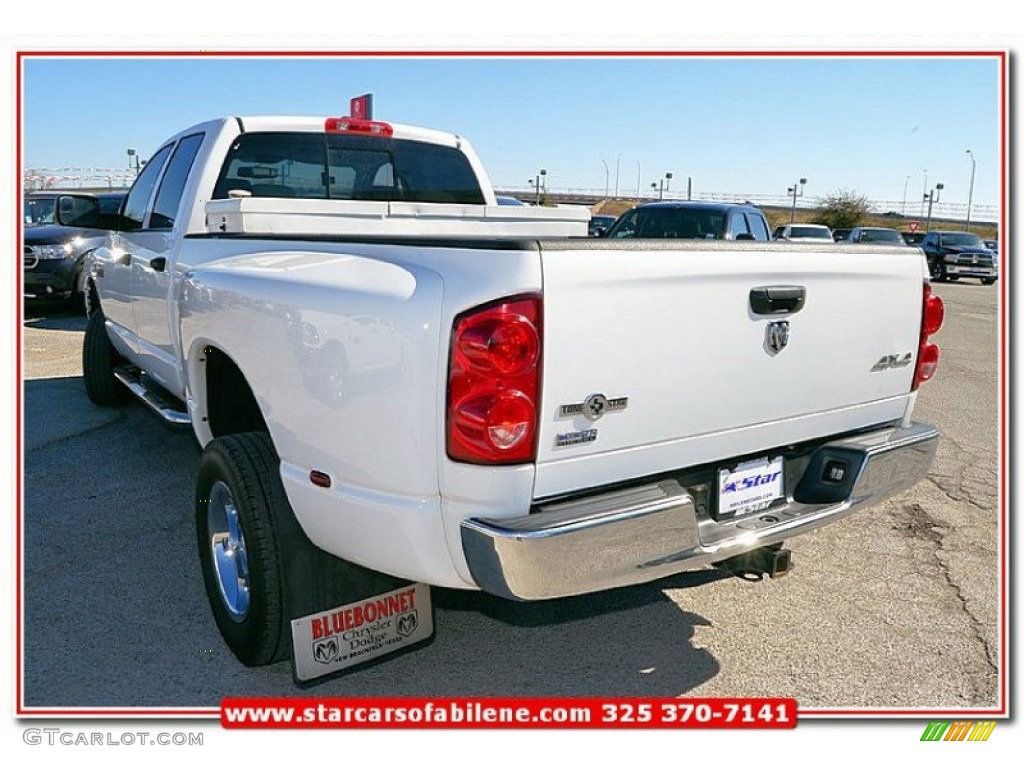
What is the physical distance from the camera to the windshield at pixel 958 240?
27.2 metres

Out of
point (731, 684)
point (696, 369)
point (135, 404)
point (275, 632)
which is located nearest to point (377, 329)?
point (696, 369)

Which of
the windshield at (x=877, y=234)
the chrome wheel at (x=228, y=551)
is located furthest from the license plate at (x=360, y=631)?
the windshield at (x=877, y=234)

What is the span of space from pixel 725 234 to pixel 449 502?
9131 mm

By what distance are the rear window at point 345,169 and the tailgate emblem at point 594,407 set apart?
2.83 metres

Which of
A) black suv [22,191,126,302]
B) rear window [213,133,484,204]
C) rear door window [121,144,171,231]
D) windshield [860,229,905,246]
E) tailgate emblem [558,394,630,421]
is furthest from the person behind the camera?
windshield [860,229,905,246]

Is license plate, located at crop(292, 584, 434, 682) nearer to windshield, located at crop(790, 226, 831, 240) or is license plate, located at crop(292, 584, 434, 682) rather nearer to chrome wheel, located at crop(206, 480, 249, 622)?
chrome wheel, located at crop(206, 480, 249, 622)

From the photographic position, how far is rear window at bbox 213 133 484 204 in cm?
477

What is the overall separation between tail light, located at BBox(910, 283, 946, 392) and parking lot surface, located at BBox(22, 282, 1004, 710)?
101 cm

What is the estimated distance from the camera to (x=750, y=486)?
3.13 metres

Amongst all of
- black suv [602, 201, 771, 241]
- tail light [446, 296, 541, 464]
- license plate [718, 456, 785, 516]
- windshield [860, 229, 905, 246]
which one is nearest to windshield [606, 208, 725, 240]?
black suv [602, 201, 771, 241]

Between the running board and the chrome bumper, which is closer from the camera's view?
the chrome bumper

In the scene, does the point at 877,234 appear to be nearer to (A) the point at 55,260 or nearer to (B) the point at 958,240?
(B) the point at 958,240

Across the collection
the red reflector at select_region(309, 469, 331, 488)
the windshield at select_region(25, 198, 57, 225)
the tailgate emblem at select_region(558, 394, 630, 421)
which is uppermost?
the windshield at select_region(25, 198, 57, 225)

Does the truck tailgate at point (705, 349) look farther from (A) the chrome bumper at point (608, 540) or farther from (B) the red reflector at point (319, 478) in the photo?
(B) the red reflector at point (319, 478)
